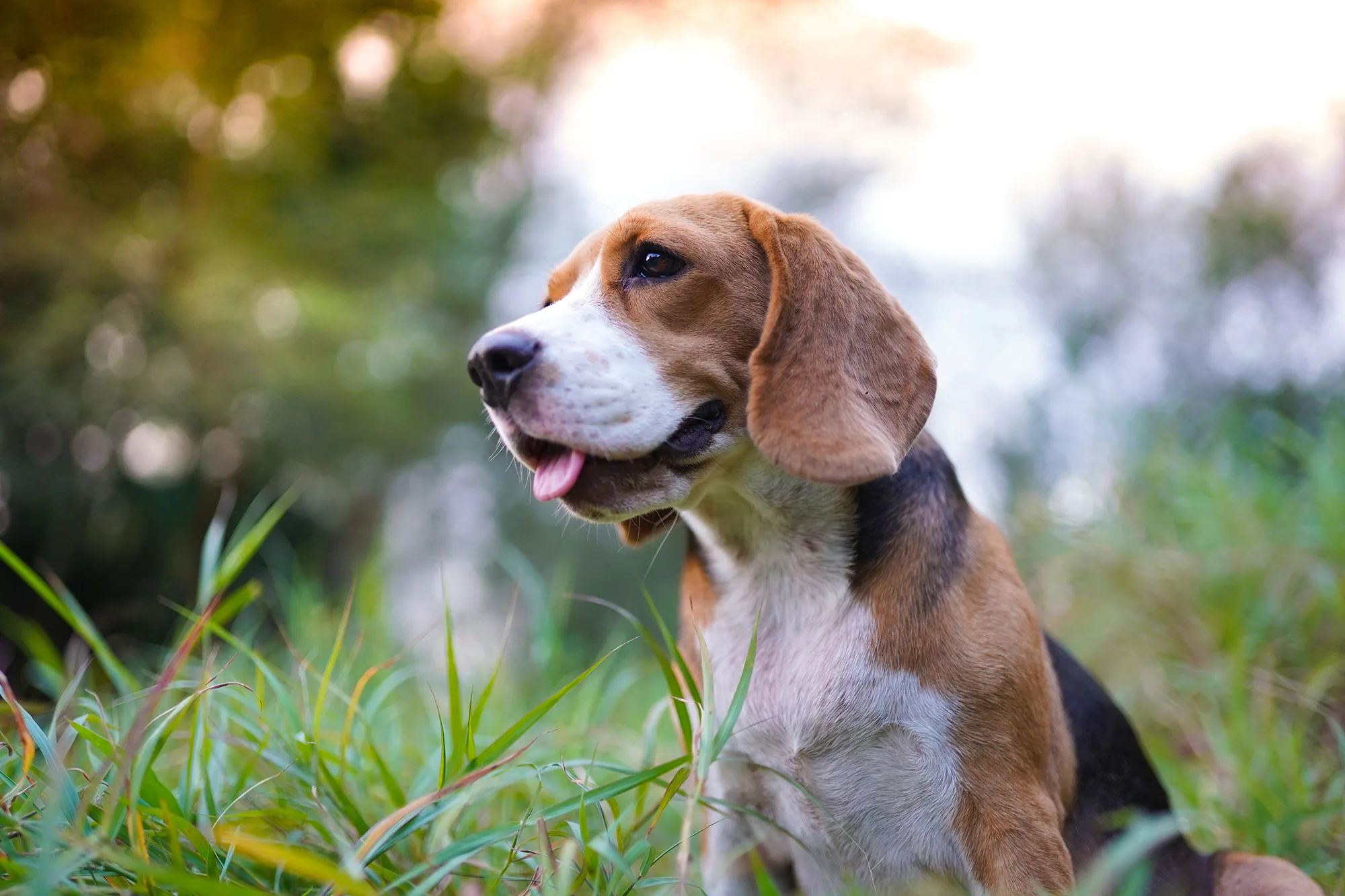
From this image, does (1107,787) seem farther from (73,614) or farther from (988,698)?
(73,614)

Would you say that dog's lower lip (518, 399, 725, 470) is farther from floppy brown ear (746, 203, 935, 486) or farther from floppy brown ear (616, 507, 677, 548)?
floppy brown ear (616, 507, 677, 548)

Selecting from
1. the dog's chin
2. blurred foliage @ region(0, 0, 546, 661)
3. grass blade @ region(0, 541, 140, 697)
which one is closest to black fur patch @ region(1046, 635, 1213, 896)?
the dog's chin

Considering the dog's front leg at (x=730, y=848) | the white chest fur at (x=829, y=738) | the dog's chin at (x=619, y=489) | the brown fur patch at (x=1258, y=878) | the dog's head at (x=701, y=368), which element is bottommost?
the brown fur patch at (x=1258, y=878)

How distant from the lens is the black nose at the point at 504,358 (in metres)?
1.89

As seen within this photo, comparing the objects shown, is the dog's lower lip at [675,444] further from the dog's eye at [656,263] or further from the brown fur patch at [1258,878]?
the brown fur patch at [1258,878]

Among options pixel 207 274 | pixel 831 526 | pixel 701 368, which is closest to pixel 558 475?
pixel 701 368

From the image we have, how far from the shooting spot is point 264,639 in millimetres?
6535

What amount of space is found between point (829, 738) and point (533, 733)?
217 cm

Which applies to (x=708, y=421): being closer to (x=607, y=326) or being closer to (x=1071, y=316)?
(x=607, y=326)

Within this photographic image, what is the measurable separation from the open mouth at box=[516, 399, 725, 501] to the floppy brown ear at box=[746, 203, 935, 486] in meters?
0.12

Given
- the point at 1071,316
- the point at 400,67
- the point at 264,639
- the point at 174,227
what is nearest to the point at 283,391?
the point at 174,227

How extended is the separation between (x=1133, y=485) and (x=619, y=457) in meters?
4.66

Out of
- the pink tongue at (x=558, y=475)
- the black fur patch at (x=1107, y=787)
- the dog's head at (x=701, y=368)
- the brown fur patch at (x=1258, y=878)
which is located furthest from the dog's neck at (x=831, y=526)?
the brown fur patch at (x=1258, y=878)

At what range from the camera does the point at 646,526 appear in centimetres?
237
